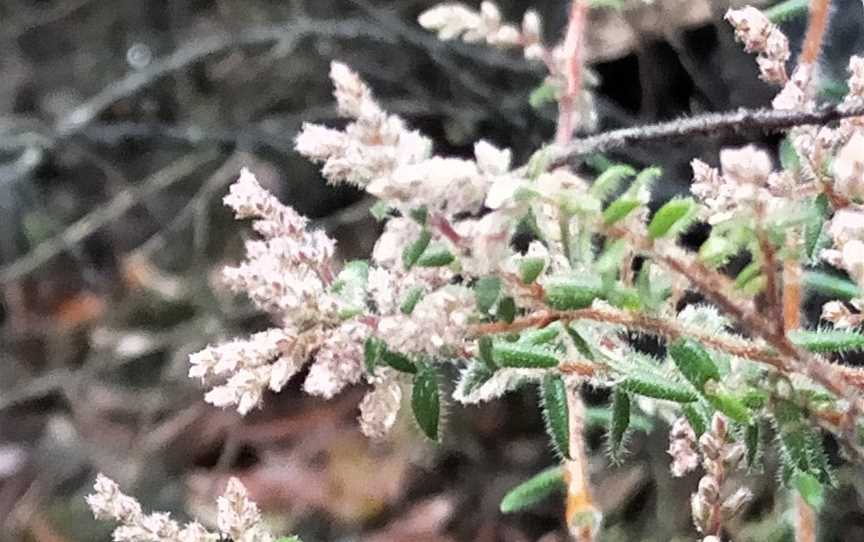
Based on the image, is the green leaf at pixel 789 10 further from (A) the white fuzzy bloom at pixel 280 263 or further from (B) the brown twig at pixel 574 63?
(A) the white fuzzy bloom at pixel 280 263

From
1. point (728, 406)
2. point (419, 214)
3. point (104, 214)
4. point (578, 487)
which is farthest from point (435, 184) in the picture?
point (104, 214)

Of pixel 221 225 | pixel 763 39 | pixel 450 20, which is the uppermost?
pixel 221 225

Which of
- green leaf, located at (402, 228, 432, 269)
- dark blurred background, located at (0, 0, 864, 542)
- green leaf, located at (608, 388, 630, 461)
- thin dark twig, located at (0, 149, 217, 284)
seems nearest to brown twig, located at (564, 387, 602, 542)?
green leaf, located at (608, 388, 630, 461)

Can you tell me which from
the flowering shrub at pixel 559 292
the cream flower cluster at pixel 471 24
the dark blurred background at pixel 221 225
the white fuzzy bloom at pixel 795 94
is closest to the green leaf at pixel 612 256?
the flowering shrub at pixel 559 292

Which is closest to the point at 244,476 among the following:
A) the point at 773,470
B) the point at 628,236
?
the point at 773,470

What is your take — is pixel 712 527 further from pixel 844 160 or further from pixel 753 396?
pixel 844 160

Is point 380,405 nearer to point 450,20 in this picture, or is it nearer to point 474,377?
point 474,377
